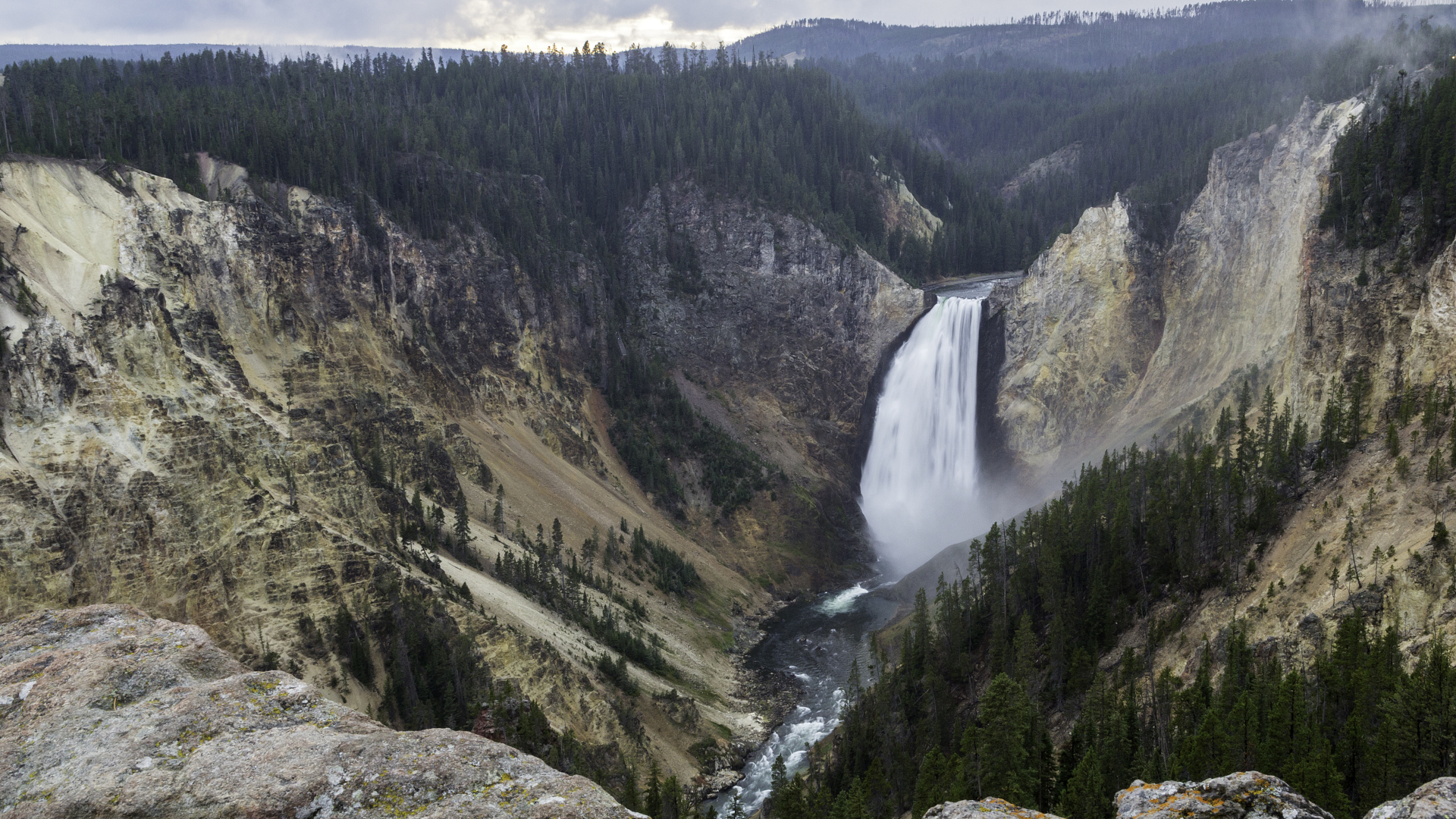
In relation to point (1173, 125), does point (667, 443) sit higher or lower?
lower

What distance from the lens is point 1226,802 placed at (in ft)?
35.4

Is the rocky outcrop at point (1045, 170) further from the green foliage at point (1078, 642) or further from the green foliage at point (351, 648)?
the green foliage at point (351, 648)

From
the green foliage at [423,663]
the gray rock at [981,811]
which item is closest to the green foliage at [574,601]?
the green foliage at [423,663]

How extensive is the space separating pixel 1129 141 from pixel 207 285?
148 metres

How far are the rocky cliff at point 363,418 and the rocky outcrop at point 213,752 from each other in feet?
81.8

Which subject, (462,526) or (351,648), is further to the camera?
(462,526)

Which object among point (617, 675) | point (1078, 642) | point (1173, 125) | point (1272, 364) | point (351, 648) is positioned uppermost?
point (1173, 125)

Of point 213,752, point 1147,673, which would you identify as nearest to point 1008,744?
point 1147,673

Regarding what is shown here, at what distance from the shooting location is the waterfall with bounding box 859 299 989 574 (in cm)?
9412

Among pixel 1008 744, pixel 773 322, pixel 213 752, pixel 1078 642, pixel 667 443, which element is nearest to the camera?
pixel 213 752

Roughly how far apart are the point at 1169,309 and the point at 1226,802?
7885 centimetres

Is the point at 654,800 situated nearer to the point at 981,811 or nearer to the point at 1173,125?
the point at 981,811

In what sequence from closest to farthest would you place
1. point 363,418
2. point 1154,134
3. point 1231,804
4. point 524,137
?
point 1231,804
point 363,418
point 524,137
point 1154,134

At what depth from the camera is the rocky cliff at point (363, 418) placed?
39375mm
